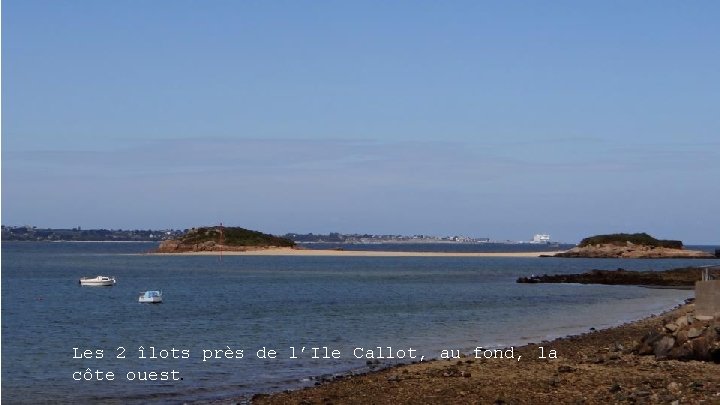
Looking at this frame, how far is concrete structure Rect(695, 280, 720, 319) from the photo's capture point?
2925 cm

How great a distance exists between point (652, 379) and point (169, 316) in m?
33.6

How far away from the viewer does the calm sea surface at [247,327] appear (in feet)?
87.6

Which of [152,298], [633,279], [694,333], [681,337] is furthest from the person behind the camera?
[633,279]

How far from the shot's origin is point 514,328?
138 ft

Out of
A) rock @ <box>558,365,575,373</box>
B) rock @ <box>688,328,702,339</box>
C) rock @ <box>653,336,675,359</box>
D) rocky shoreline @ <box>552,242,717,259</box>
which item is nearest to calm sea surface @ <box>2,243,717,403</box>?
rock @ <box>558,365,575,373</box>

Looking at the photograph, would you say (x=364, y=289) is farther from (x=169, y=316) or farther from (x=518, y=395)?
(x=518, y=395)

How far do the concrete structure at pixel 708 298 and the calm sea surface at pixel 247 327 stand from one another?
26.1ft

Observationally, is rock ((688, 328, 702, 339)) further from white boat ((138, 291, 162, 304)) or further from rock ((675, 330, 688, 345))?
white boat ((138, 291, 162, 304))

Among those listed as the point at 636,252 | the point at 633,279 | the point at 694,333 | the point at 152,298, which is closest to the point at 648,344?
the point at 694,333

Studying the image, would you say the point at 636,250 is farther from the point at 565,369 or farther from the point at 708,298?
the point at 565,369

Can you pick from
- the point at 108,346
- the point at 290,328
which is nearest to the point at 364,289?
the point at 290,328

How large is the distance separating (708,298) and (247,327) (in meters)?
21.4

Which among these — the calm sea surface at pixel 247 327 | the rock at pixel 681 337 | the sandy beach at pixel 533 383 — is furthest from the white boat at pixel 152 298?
the rock at pixel 681 337

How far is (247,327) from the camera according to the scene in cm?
4338
